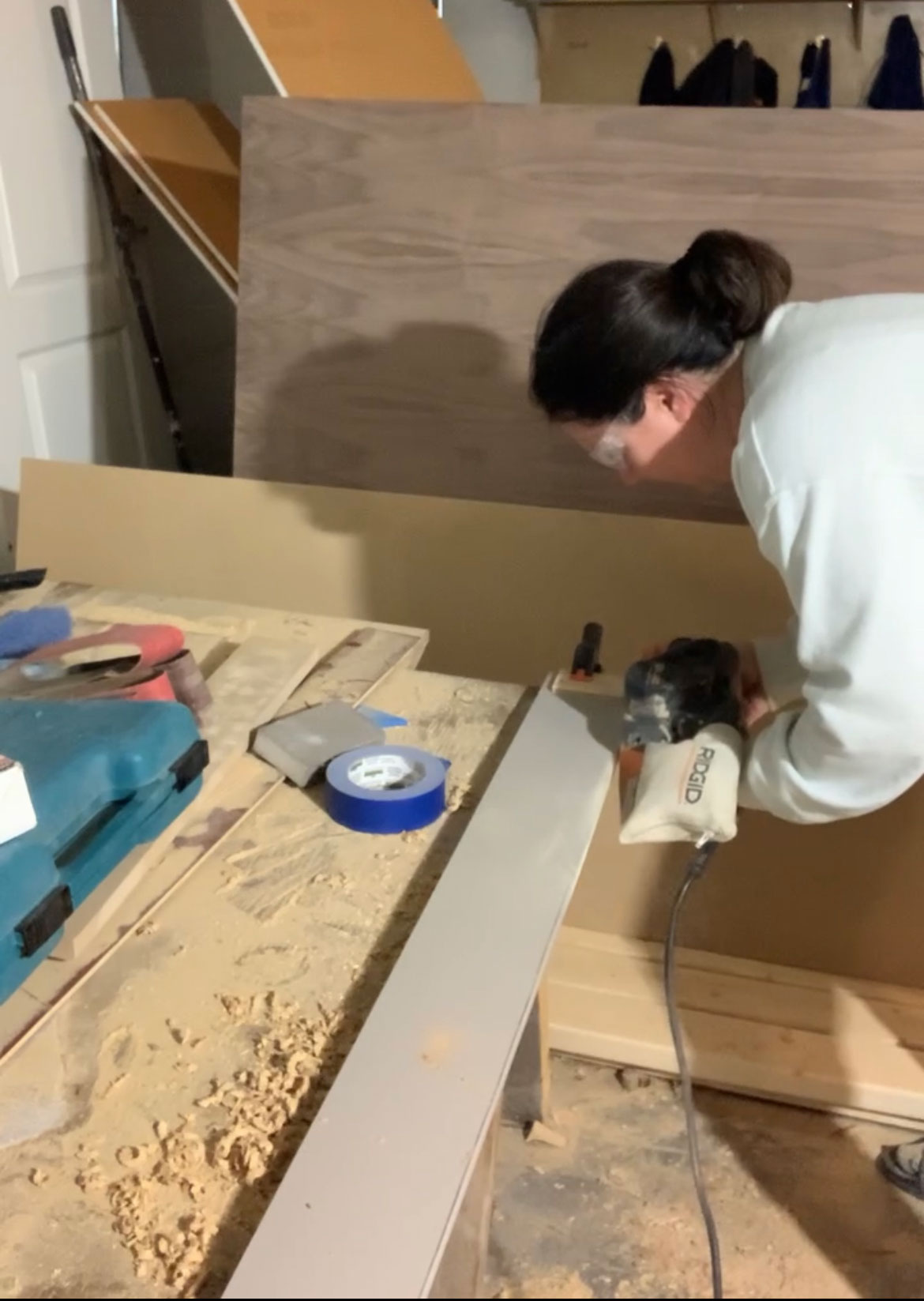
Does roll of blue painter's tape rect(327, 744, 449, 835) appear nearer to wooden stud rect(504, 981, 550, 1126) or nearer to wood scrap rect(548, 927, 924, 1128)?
wooden stud rect(504, 981, 550, 1126)

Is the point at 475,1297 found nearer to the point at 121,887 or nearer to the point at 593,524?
the point at 121,887

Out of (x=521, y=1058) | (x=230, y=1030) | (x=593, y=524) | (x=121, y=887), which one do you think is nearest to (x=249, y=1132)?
(x=230, y=1030)

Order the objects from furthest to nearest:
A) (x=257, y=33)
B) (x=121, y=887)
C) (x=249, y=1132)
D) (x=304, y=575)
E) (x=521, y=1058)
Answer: (x=257, y=33) < (x=304, y=575) < (x=521, y=1058) < (x=121, y=887) < (x=249, y=1132)

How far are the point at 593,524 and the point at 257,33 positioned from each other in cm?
113

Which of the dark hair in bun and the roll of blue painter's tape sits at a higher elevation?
the dark hair in bun

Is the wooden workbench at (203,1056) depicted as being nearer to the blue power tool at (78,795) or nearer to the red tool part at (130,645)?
the blue power tool at (78,795)

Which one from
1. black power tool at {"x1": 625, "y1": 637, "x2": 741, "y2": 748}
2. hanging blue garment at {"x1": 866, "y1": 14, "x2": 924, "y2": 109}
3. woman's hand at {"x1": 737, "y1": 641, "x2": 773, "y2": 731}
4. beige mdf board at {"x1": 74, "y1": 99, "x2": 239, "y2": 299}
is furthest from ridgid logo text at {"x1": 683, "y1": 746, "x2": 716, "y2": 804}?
hanging blue garment at {"x1": 866, "y1": 14, "x2": 924, "y2": 109}

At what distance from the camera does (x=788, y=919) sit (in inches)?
60.1

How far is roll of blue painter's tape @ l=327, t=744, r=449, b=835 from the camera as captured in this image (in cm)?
97

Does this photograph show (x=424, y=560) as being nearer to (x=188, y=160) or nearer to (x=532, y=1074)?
(x=532, y=1074)

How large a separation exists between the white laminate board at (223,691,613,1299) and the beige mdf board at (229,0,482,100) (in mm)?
1494

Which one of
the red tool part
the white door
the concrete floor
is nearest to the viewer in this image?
the concrete floor

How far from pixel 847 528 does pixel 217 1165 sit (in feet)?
2.10

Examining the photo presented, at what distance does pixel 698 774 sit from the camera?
99 centimetres
